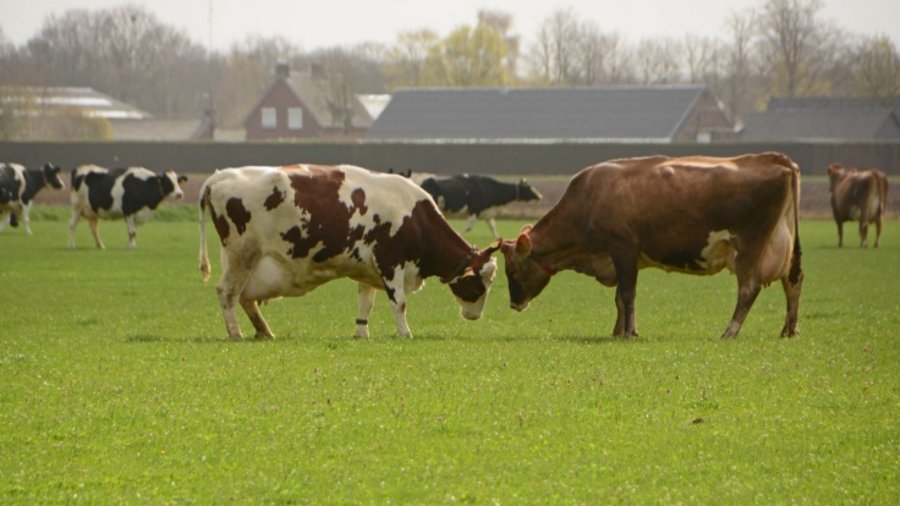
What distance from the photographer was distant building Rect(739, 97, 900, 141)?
10533 centimetres

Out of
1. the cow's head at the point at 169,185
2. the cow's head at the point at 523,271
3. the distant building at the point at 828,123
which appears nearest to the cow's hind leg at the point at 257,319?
the cow's head at the point at 523,271

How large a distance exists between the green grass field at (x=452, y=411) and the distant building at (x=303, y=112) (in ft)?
351

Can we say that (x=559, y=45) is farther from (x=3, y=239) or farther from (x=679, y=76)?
(x=3, y=239)

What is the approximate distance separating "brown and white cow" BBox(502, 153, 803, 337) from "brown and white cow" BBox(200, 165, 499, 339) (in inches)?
59.4

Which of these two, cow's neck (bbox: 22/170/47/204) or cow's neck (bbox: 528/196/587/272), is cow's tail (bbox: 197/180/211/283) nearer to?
cow's neck (bbox: 528/196/587/272)

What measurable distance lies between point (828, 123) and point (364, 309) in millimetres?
93299

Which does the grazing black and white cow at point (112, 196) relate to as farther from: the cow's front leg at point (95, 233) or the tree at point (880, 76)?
the tree at point (880, 76)

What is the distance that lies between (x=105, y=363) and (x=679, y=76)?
157m

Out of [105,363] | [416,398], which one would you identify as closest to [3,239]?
[105,363]

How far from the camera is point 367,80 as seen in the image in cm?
16650

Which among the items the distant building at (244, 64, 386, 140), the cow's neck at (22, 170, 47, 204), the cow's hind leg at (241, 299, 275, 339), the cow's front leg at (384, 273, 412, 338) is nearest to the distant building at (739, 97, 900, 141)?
Answer: the distant building at (244, 64, 386, 140)

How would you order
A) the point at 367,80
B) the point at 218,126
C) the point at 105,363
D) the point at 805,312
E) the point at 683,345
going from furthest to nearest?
the point at 367,80, the point at 218,126, the point at 805,312, the point at 683,345, the point at 105,363

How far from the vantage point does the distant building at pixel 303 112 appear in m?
128

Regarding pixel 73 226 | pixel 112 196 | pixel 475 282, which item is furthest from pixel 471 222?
pixel 475 282
